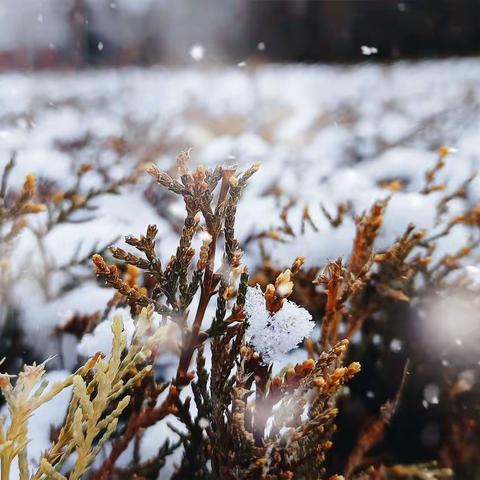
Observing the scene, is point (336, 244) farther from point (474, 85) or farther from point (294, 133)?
point (474, 85)

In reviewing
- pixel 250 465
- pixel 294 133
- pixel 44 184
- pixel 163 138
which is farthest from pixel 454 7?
pixel 250 465

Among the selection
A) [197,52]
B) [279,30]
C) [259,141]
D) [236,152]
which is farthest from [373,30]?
[236,152]

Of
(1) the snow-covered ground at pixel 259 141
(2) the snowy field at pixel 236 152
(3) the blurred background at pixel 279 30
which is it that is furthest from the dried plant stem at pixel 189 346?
(3) the blurred background at pixel 279 30

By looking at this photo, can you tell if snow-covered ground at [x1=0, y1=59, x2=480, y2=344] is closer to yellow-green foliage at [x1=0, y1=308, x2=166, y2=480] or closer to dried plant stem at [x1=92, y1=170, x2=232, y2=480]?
dried plant stem at [x1=92, y1=170, x2=232, y2=480]

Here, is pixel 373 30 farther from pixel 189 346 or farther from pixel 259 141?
pixel 189 346

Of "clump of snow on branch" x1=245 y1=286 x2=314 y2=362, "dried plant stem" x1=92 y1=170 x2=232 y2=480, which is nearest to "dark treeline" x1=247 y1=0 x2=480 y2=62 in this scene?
"dried plant stem" x1=92 y1=170 x2=232 y2=480

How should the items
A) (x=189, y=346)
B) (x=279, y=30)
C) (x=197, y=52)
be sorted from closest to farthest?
(x=189, y=346) → (x=197, y=52) → (x=279, y=30)

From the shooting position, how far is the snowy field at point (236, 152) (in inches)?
85.0

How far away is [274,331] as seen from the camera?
1153 mm

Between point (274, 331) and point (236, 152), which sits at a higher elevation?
point (236, 152)

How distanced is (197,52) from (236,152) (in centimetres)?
1119

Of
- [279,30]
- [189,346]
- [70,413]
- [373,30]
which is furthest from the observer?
[279,30]

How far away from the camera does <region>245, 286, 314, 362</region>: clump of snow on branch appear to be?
1.15 meters

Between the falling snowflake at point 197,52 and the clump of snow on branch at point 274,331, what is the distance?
13.1 meters
